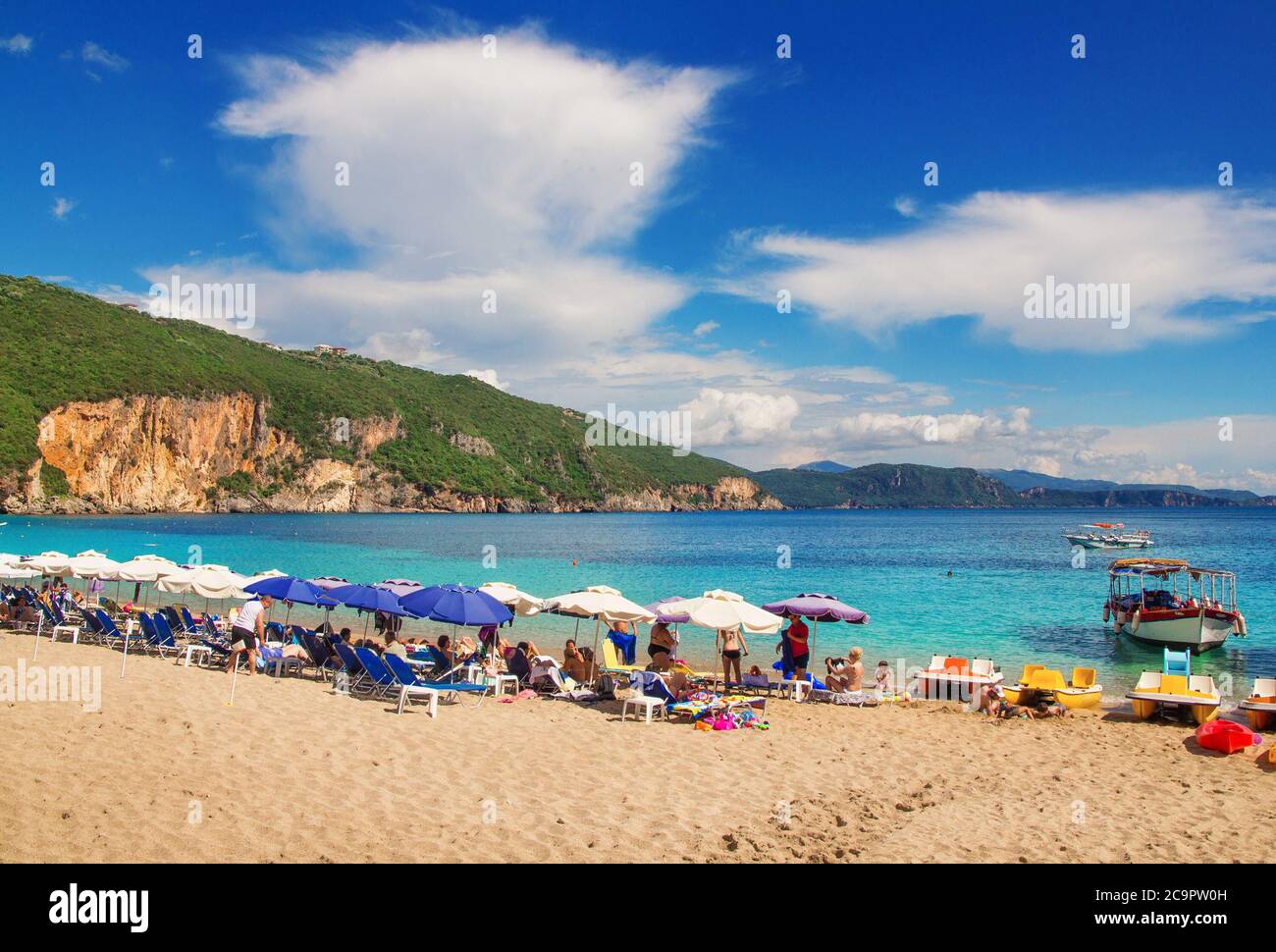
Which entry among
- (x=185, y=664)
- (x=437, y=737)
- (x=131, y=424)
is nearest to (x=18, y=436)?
(x=131, y=424)

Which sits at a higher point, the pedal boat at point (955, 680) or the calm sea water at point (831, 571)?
the pedal boat at point (955, 680)

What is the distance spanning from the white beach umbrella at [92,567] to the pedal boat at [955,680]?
18.6 metres

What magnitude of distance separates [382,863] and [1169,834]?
7.12m

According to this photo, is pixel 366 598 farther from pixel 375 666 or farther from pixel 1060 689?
pixel 1060 689

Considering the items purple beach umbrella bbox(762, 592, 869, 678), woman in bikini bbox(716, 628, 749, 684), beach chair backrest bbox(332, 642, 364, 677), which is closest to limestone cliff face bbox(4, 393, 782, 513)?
beach chair backrest bbox(332, 642, 364, 677)

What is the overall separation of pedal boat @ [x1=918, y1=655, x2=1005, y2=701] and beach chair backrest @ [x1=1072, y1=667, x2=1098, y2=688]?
1329 mm

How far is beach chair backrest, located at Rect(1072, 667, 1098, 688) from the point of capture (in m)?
15.3

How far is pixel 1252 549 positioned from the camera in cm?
6888

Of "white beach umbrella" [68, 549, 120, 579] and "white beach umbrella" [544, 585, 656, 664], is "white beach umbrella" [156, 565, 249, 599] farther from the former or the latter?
"white beach umbrella" [544, 585, 656, 664]

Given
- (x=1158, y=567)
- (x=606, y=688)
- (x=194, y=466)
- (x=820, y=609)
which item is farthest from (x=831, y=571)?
(x=194, y=466)

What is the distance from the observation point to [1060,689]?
14.8 metres

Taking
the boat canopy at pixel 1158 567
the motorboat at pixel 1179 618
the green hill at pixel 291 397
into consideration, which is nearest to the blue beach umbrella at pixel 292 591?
the motorboat at pixel 1179 618

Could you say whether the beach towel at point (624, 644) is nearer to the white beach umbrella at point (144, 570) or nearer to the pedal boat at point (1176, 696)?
the pedal boat at point (1176, 696)

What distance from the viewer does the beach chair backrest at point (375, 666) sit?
12781mm
